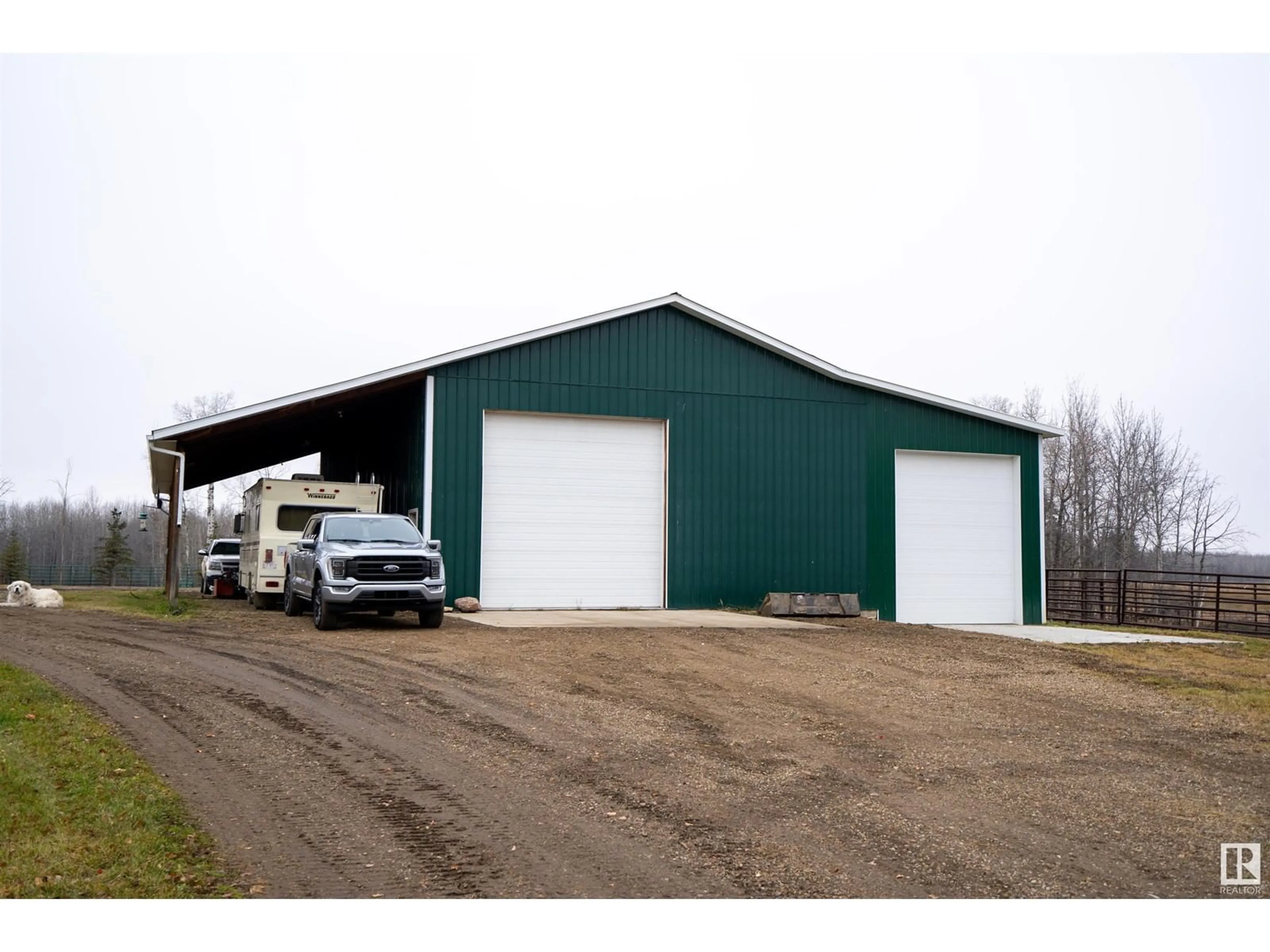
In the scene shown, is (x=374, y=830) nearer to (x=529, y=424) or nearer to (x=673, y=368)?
(x=529, y=424)

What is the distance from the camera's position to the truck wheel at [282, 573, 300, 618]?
60.2ft

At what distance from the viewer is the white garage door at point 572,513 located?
20.7 m

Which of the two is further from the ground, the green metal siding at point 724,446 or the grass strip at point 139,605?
the green metal siding at point 724,446

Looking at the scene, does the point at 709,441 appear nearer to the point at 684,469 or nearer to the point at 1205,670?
the point at 684,469

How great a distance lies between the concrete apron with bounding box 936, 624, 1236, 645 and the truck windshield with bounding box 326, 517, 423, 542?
9.93 m

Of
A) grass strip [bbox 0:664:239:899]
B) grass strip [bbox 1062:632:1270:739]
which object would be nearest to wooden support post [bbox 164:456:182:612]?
grass strip [bbox 0:664:239:899]

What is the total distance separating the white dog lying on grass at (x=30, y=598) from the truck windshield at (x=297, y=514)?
6.07 m

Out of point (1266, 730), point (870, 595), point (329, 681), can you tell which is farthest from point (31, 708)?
point (870, 595)

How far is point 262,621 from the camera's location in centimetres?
1752

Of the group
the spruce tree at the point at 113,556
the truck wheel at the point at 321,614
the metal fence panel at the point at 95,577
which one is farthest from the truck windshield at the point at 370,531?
the spruce tree at the point at 113,556

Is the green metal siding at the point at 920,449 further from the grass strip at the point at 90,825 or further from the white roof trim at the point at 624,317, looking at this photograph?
the grass strip at the point at 90,825

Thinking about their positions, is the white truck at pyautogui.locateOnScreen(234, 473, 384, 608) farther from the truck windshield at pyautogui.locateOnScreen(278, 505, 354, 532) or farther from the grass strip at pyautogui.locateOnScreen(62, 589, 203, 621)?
the grass strip at pyautogui.locateOnScreen(62, 589, 203, 621)

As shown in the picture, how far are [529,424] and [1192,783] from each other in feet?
49.5

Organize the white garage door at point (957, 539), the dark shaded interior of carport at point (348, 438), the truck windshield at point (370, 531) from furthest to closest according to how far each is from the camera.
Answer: the white garage door at point (957, 539)
the dark shaded interior of carport at point (348, 438)
the truck windshield at point (370, 531)
